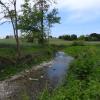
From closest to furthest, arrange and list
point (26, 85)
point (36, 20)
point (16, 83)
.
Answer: point (26, 85)
point (16, 83)
point (36, 20)

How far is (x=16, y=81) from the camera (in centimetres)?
2059

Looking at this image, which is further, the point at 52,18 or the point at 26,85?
the point at 52,18

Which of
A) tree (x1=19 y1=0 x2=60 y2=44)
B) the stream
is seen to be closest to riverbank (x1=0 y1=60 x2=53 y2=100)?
the stream

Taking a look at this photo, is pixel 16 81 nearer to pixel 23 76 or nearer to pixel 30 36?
pixel 23 76

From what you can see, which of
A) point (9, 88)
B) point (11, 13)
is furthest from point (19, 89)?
point (11, 13)

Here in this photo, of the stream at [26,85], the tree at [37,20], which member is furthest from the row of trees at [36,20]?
the stream at [26,85]

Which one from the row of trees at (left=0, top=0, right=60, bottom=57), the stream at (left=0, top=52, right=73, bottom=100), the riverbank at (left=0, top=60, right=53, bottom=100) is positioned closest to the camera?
the stream at (left=0, top=52, right=73, bottom=100)

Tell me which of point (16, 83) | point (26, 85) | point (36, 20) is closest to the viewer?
point (26, 85)

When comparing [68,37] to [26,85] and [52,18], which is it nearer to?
[52,18]

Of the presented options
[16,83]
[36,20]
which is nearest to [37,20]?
[36,20]

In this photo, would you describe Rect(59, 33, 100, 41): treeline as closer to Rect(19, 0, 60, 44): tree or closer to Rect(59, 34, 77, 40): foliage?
Rect(59, 34, 77, 40): foliage

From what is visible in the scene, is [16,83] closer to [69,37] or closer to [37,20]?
[37,20]

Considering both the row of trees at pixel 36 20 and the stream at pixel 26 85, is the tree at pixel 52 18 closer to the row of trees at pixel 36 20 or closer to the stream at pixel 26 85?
the row of trees at pixel 36 20

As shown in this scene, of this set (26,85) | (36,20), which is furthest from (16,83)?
(36,20)
